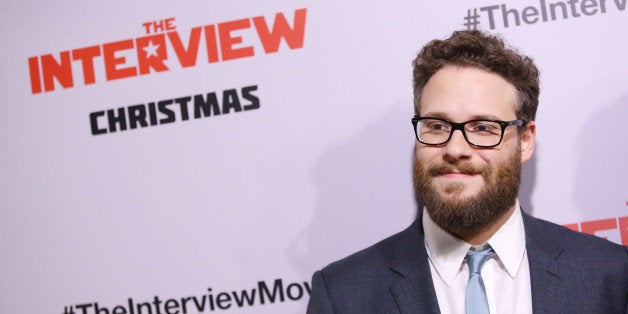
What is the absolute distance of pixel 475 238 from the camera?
1.77 meters

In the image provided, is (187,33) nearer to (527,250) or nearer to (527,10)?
(527,10)

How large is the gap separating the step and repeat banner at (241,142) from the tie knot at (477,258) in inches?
16.4

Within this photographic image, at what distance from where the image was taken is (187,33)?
220 centimetres

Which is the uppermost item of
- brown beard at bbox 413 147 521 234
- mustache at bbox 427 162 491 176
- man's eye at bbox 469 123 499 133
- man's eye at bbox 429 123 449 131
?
man's eye at bbox 429 123 449 131

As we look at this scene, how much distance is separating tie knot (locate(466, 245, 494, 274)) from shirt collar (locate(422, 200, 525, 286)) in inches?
0.6

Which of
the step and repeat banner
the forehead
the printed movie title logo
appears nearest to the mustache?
the forehead

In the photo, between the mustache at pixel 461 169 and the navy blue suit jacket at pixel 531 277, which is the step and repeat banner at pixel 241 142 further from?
the mustache at pixel 461 169

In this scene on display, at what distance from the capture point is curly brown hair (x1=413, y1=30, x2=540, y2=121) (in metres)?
1.76

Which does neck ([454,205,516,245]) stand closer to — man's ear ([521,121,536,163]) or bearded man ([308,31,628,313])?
bearded man ([308,31,628,313])

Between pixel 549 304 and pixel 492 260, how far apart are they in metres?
0.18

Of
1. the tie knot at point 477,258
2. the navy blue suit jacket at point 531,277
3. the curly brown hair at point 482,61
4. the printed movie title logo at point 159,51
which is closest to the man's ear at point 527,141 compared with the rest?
the curly brown hair at point 482,61

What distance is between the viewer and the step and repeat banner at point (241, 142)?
207cm

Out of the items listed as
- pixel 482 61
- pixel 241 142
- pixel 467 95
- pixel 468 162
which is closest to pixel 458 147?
pixel 468 162

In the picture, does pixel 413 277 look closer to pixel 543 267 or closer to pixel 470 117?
pixel 543 267
